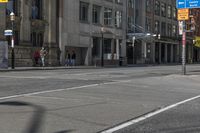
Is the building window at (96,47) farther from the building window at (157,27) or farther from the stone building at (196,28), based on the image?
the stone building at (196,28)

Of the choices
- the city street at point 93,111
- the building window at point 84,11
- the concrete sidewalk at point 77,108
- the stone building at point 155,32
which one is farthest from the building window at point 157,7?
the city street at point 93,111

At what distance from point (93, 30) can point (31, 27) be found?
1443cm

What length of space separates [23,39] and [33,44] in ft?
8.42

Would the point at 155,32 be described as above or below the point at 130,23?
below

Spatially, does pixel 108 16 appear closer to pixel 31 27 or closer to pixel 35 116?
pixel 31 27

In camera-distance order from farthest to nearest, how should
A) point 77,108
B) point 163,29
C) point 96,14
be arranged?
point 163,29 < point 96,14 < point 77,108

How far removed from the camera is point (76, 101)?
1539 cm

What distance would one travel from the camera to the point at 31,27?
5262cm

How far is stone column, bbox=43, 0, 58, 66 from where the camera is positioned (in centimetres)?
5553

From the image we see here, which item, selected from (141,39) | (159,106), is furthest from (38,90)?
(141,39)

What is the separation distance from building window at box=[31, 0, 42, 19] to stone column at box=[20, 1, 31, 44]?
59.3 inches

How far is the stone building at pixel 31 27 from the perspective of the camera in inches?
1965

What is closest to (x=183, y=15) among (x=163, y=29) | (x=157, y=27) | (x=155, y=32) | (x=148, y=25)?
(x=148, y=25)

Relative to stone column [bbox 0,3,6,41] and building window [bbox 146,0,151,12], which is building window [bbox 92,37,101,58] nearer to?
building window [bbox 146,0,151,12]
